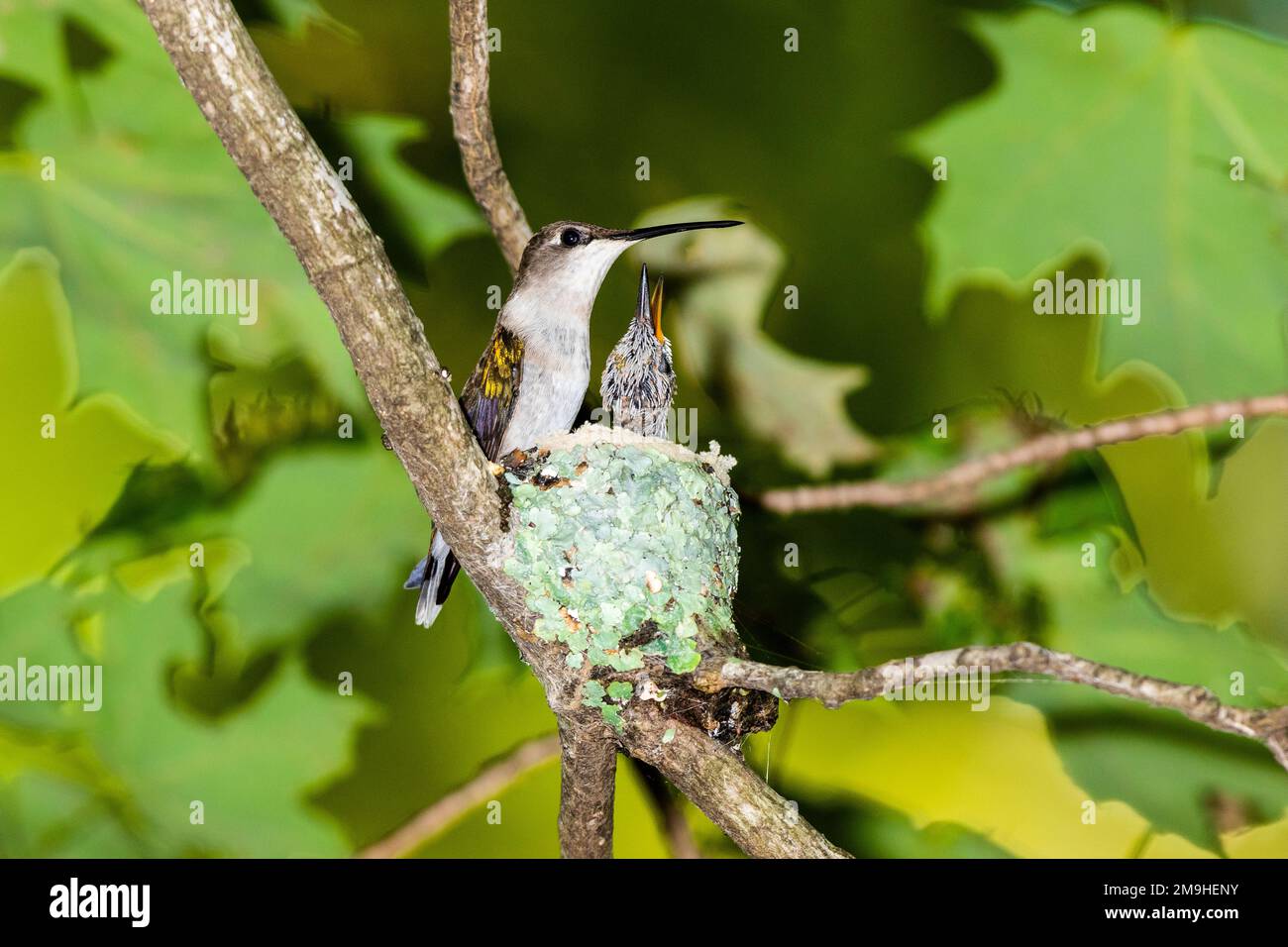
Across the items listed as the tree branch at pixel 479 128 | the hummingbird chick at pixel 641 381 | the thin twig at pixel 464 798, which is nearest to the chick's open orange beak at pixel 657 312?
the hummingbird chick at pixel 641 381

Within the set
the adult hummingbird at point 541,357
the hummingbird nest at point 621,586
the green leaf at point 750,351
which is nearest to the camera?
the hummingbird nest at point 621,586

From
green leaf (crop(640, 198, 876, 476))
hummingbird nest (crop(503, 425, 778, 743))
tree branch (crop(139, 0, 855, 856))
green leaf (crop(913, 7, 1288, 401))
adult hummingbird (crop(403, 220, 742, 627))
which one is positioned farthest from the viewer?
green leaf (crop(640, 198, 876, 476))

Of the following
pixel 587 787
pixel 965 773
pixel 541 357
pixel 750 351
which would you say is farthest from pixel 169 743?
pixel 965 773

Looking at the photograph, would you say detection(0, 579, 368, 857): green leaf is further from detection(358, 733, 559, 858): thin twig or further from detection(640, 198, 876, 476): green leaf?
detection(640, 198, 876, 476): green leaf

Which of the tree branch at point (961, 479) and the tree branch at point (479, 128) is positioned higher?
the tree branch at point (479, 128)

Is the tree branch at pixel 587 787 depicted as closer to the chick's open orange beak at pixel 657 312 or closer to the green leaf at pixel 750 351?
the chick's open orange beak at pixel 657 312

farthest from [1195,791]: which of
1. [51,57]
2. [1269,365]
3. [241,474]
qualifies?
[51,57]

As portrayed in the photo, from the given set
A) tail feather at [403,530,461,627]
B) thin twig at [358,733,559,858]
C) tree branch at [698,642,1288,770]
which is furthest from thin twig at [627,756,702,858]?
tree branch at [698,642,1288,770]

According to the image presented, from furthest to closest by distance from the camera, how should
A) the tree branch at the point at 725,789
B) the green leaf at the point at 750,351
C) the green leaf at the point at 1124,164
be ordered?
the green leaf at the point at 750,351 → the green leaf at the point at 1124,164 → the tree branch at the point at 725,789
